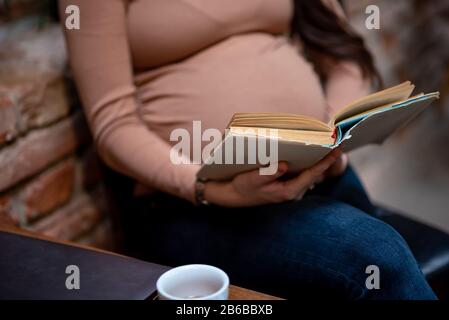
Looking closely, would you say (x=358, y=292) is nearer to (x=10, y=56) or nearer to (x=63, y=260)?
(x=63, y=260)

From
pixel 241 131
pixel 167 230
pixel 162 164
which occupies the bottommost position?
pixel 167 230

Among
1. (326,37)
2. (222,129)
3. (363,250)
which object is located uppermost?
(326,37)

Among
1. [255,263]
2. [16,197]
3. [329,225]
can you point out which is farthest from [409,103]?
[16,197]

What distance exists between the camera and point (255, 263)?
85 centimetres

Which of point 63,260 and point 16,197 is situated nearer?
point 63,260

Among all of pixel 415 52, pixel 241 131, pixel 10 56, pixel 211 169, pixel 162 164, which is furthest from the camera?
pixel 415 52

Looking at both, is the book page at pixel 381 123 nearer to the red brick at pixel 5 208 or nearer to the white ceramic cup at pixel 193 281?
the white ceramic cup at pixel 193 281

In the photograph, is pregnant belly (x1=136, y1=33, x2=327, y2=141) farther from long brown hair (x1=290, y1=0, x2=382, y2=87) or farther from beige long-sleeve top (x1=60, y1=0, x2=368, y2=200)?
long brown hair (x1=290, y1=0, x2=382, y2=87)

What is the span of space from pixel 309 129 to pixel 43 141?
521 mm

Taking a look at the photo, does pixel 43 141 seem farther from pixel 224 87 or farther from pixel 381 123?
pixel 381 123

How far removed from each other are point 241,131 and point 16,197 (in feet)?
1.66

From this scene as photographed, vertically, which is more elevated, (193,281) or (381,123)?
(381,123)

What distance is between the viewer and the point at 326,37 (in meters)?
1.19

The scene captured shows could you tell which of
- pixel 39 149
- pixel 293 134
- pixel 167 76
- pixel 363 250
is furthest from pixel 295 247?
pixel 39 149
